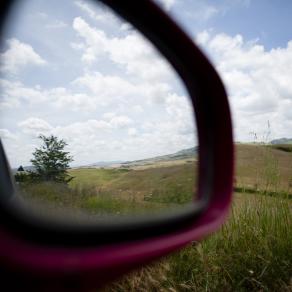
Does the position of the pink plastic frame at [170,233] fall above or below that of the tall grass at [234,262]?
above

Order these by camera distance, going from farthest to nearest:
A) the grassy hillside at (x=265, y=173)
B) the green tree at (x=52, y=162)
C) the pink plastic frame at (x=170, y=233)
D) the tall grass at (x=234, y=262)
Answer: the grassy hillside at (x=265, y=173) → the tall grass at (x=234, y=262) → the green tree at (x=52, y=162) → the pink plastic frame at (x=170, y=233)

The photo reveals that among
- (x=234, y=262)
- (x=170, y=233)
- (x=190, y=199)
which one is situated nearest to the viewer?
(x=170, y=233)

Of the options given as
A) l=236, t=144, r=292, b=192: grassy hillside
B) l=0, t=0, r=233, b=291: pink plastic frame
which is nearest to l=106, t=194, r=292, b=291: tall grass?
l=236, t=144, r=292, b=192: grassy hillside

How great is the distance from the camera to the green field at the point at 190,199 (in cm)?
108

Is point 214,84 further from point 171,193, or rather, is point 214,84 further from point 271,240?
point 271,240

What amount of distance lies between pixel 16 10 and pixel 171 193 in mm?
864

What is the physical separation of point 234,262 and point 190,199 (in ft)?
8.82

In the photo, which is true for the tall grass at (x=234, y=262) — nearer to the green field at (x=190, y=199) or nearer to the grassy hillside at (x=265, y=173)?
the green field at (x=190, y=199)

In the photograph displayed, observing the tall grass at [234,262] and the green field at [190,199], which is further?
the tall grass at [234,262]

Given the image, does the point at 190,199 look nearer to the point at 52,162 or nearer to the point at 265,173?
the point at 52,162

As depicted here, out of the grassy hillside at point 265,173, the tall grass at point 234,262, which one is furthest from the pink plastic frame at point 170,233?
the grassy hillside at point 265,173

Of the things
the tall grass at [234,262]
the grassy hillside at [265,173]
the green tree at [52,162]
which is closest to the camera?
the green tree at [52,162]

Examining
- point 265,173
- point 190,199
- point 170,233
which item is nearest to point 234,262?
point 265,173

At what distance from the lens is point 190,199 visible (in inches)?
50.3
